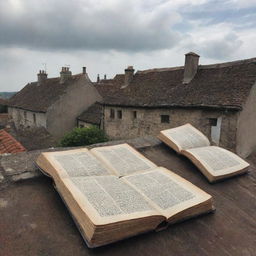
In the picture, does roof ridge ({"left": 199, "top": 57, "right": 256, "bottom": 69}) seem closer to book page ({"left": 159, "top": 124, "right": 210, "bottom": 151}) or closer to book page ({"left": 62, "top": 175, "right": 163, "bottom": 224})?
book page ({"left": 159, "top": 124, "right": 210, "bottom": 151})

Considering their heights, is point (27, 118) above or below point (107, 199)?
below

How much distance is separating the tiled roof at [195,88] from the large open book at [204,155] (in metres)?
10.0

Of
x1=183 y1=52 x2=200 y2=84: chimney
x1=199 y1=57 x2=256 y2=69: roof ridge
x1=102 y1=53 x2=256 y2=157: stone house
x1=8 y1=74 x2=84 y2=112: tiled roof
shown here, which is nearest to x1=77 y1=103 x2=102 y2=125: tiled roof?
x1=102 y1=53 x2=256 y2=157: stone house

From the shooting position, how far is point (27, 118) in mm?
26016

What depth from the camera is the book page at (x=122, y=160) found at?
2.40 meters

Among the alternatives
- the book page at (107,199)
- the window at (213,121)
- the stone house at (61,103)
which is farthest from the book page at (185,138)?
the stone house at (61,103)

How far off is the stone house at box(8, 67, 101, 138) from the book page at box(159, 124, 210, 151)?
765 inches

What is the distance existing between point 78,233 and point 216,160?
1793 millimetres

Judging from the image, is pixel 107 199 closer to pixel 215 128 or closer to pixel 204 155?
pixel 204 155

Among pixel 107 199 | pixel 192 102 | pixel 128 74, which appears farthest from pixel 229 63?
pixel 107 199

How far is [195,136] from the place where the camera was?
3365 millimetres

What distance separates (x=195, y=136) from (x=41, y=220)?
230 cm

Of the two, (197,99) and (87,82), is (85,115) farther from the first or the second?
(197,99)

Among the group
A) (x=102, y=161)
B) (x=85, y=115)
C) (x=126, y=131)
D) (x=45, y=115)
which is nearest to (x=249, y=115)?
(x=126, y=131)
